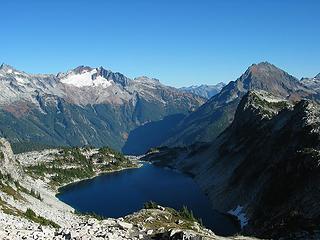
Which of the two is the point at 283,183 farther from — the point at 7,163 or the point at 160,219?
the point at 7,163

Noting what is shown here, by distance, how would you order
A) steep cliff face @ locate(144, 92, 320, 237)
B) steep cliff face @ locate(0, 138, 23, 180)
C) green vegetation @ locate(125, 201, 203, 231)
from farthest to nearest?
steep cliff face @ locate(0, 138, 23, 180)
steep cliff face @ locate(144, 92, 320, 237)
green vegetation @ locate(125, 201, 203, 231)

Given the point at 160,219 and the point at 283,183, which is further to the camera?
the point at 283,183

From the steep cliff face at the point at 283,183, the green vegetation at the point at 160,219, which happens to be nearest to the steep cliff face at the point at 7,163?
the steep cliff face at the point at 283,183

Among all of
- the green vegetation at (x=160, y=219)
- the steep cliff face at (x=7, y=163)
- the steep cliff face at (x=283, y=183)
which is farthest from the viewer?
the steep cliff face at (x=7, y=163)

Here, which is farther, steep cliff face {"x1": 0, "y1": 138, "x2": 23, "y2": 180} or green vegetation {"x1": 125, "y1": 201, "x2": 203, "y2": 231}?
steep cliff face {"x1": 0, "y1": 138, "x2": 23, "y2": 180}

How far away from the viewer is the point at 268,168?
170750 mm

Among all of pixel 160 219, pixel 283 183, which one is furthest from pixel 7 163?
pixel 160 219

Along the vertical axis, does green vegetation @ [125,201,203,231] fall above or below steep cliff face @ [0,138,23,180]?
below

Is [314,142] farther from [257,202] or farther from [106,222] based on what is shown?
[106,222]

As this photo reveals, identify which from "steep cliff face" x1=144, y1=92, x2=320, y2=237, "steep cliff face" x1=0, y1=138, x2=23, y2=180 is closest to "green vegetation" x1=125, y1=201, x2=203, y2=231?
"steep cliff face" x1=144, y1=92, x2=320, y2=237

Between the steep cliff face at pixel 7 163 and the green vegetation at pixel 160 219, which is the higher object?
the steep cliff face at pixel 7 163

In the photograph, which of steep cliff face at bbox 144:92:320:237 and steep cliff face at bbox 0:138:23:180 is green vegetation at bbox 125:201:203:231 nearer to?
steep cliff face at bbox 144:92:320:237

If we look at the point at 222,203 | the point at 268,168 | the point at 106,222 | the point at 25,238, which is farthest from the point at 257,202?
the point at 25,238

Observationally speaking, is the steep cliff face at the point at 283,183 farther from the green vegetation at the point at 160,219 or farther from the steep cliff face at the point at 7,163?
the steep cliff face at the point at 7,163
